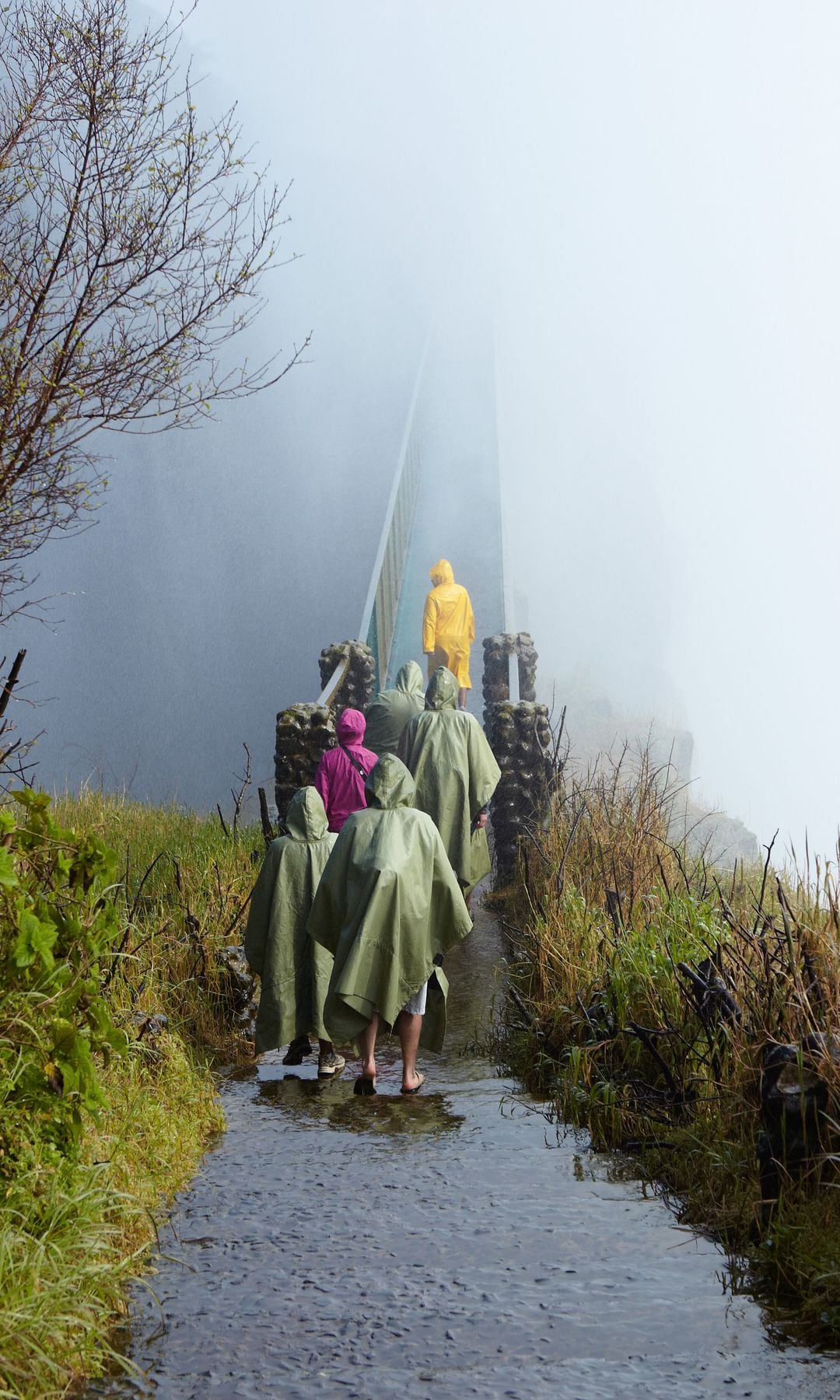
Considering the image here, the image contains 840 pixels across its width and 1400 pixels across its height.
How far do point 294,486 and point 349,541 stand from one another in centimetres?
482

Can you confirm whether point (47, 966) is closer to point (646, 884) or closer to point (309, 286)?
point (646, 884)

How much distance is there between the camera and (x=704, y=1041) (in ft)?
19.0

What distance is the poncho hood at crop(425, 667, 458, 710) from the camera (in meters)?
10.8

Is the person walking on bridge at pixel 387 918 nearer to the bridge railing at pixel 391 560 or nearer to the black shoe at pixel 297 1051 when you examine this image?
the black shoe at pixel 297 1051

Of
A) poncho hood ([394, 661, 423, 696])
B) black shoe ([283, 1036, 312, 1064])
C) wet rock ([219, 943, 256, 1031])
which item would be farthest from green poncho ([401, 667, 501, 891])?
black shoe ([283, 1036, 312, 1064])

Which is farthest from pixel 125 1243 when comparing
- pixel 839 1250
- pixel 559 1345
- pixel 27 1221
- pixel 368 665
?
pixel 368 665

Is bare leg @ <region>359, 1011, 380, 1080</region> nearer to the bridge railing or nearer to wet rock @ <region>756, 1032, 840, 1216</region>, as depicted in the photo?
wet rock @ <region>756, 1032, 840, 1216</region>

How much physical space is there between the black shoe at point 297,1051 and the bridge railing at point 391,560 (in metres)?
8.82

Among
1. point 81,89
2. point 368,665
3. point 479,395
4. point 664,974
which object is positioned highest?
point 479,395

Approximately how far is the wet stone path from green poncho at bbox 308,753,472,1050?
849 millimetres

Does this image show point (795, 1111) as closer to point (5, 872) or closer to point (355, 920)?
point (5, 872)

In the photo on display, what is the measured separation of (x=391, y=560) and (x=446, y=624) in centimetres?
502

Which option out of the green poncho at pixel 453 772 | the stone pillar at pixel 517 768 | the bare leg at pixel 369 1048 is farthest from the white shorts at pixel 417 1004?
the stone pillar at pixel 517 768

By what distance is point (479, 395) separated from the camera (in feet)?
139
